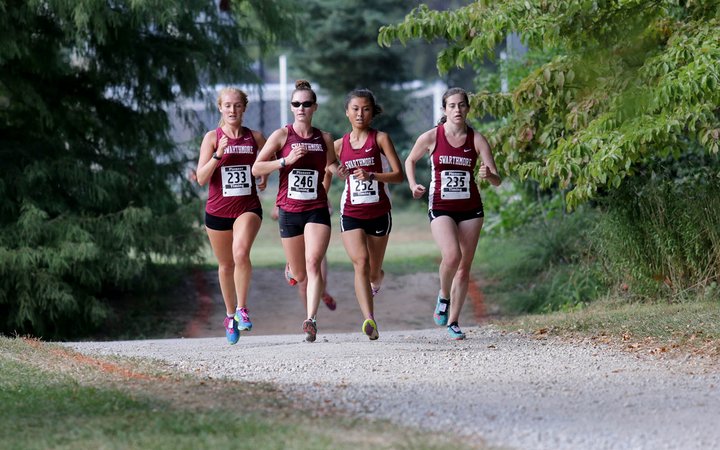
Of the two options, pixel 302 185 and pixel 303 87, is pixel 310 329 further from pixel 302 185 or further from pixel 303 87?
pixel 303 87

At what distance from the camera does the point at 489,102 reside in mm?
12242

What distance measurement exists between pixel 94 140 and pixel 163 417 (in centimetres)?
1086

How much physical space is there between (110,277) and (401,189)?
52.8 ft

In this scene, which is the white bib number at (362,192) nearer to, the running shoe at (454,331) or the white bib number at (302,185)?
the white bib number at (302,185)

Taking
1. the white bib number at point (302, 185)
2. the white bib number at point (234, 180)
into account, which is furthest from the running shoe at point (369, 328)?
the white bib number at point (234, 180)

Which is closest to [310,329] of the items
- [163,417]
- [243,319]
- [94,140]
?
[243,319]

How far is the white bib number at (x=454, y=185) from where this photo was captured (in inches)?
380

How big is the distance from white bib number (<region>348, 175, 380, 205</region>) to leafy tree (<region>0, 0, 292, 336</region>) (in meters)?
5.63

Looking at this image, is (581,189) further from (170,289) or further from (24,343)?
(170,289)

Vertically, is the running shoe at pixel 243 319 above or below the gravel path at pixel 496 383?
above

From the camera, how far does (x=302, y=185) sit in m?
9.52

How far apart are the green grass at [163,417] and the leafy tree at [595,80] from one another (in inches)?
168

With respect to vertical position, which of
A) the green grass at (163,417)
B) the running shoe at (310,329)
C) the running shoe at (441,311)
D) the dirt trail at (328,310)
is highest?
the running shoe at (441,311)

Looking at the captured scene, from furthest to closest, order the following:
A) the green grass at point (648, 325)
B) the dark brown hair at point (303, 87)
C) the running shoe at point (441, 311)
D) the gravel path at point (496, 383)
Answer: the running shoe at point (441, 311) → the dark brown hair at point (303, 87) → the green grass at point (648, 325) → the gravel path at point (496, 383)
